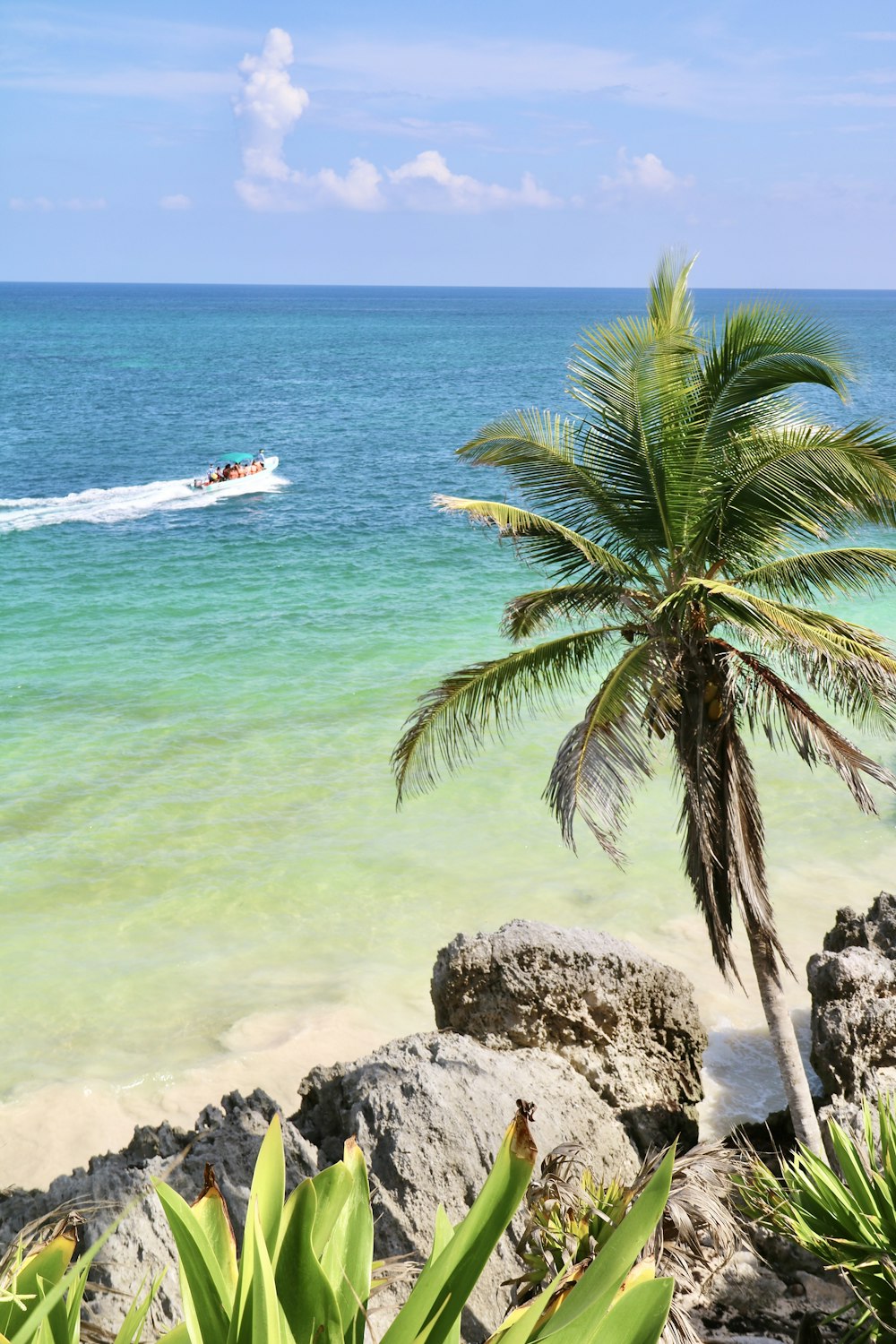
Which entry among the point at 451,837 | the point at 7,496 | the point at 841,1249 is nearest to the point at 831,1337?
the point at 841,1249

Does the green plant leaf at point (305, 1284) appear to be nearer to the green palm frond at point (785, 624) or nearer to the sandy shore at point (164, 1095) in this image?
the green palm frond at point (785, 624)

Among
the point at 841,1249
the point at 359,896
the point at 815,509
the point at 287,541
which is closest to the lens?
the point at 841,1249

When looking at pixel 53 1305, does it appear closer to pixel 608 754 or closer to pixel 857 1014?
pixel 608 754

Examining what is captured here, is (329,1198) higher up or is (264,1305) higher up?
(264,1305)

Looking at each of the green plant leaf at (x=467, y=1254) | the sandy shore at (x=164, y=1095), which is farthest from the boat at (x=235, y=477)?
the green plant leaf at (x=467, y=1254)

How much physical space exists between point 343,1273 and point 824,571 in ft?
19.3

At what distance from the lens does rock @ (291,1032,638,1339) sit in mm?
6902

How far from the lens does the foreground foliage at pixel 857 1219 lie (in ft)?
18.8

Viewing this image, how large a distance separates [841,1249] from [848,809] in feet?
37.2

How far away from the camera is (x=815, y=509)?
757cm

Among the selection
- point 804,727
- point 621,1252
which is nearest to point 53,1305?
point 621,1252

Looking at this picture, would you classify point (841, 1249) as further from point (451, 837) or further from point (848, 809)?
point (848, 809)

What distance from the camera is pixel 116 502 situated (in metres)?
39.5

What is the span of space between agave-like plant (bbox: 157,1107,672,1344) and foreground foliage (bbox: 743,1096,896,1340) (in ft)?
11.5
